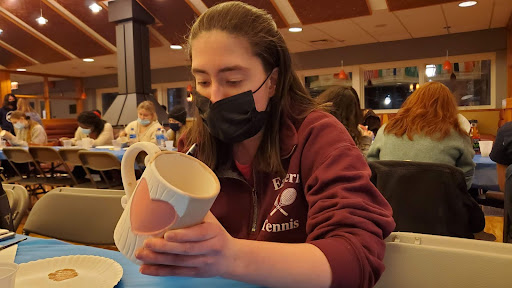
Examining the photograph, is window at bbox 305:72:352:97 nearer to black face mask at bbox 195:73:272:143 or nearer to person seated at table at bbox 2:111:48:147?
person seated at table at bbox 2:111:48:147

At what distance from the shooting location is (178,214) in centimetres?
50

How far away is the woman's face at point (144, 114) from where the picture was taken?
530 centimetres

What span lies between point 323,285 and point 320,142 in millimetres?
341

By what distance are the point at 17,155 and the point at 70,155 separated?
2.88ft

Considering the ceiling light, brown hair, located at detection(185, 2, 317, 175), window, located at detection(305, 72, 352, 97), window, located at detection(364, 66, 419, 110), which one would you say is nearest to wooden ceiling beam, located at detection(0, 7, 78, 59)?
the ceiling light

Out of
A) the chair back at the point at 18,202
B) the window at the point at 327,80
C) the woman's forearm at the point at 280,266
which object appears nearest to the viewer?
the woman's forearm at the point at 280,266

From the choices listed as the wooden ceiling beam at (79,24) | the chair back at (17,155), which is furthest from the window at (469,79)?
the chair back at (17,155)

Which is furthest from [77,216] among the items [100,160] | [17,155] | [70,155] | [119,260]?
[17,155]

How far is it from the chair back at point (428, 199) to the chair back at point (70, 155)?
339 cm

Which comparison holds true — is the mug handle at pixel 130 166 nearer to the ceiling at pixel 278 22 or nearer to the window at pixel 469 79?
the ceiling at pixel 278 22

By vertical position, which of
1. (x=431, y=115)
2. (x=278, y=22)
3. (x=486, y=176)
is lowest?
(x=486, y=176)

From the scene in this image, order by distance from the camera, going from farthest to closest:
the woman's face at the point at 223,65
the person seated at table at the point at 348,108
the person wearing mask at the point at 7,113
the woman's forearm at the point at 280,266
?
the person wearing mask at the point at 7,113 → the person seated at table at the point at 348,108 → the woman's face at the point at 223,65 → the woman's forearm at the point at 280,266

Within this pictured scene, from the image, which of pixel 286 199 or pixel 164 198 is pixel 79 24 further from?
pixel 164 198

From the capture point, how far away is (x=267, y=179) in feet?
3.27
